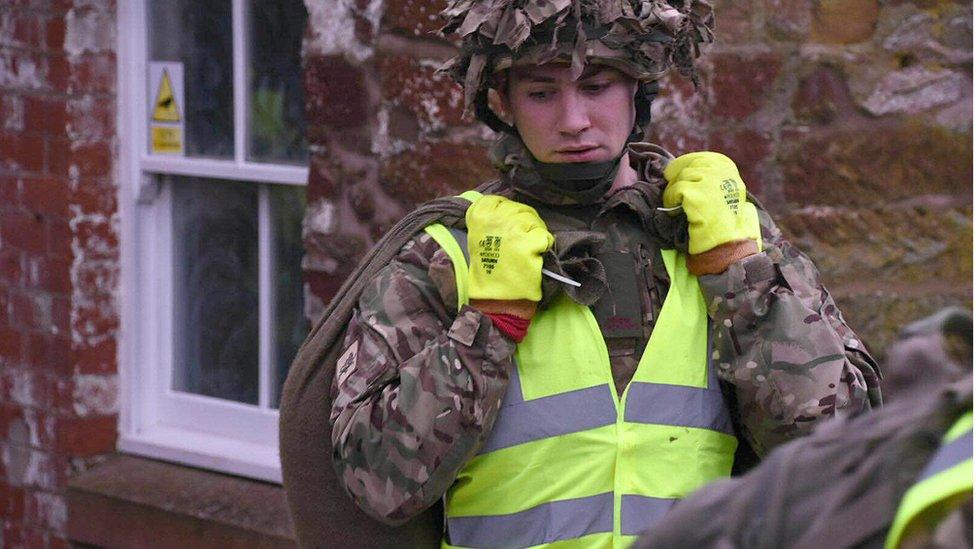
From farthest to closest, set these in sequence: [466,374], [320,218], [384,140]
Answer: [320,218] < [384,140] < [466,374]

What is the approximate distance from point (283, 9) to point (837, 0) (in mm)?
1607

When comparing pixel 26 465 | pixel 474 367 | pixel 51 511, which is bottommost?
pixel 51 511

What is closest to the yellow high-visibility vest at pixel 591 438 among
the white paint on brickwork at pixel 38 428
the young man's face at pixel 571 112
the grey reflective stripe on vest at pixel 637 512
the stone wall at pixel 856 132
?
the grey reflective stripe on vest at pixel 637 512

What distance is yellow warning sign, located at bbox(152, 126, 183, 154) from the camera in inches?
179

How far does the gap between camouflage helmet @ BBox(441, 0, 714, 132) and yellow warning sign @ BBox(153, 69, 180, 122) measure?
6.72ft

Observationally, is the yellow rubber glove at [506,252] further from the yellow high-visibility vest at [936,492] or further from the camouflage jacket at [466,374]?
the yellow high-visibility vest at [936,492]

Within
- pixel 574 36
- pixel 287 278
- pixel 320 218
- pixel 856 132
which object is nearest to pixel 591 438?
pixel 574 36

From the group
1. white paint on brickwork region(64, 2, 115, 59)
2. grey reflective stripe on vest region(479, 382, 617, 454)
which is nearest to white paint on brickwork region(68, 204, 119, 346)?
white paint on brickwork region(64, 2, 115, 59)

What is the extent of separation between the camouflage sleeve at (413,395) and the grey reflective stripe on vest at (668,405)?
206mm

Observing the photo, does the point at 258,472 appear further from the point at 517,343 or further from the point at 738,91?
the point at 517,343

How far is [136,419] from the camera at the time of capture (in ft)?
15.7

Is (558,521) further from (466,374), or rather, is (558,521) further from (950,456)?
(950,456)

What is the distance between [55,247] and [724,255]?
2.74 m

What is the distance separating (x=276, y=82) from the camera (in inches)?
172
